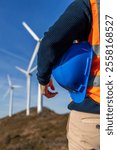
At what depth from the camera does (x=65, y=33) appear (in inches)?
136

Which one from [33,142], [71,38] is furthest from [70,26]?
[33,142]

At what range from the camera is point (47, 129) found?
44.9 meters

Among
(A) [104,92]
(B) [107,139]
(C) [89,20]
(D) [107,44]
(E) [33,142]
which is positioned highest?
(C) [89,20]

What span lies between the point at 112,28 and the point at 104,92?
40 centimetres

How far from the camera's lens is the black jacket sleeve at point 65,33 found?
3430mm

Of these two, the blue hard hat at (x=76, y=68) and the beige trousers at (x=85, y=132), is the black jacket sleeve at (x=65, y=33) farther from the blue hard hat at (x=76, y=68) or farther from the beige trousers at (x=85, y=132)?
the beige trousers at (x=85, y=132)

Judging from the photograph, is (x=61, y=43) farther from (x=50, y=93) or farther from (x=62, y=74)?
(x=50, y=93)

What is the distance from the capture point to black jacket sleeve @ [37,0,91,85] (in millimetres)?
3430

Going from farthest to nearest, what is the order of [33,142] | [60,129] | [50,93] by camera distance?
[60,129] < [33,142] < [50,93]

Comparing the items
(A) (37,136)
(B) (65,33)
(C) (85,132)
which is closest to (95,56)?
(B) (65,33)

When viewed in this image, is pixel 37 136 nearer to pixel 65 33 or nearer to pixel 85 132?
pixel 85 132

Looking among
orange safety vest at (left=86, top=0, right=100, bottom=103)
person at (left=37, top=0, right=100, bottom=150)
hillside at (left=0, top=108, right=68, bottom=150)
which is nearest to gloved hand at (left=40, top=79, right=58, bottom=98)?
person at (left=37, top=0, right=100, bottom=150)

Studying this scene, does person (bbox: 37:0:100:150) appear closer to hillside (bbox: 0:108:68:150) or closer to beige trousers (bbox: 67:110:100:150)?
beige trousers (bbox: 67:110:100:150)

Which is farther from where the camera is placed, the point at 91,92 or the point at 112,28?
the point at 91,92
